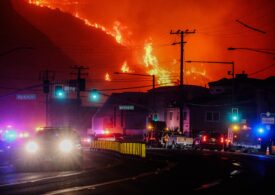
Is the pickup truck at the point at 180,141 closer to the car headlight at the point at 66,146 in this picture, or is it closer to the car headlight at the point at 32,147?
the car headlight at the point at 66,146

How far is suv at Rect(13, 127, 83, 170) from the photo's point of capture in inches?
1164

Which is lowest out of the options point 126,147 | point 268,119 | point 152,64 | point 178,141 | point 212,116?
point 126,147

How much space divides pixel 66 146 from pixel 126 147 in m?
15.9

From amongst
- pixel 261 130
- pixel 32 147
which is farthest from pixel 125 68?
pixel 32 147

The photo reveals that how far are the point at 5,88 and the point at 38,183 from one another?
128m

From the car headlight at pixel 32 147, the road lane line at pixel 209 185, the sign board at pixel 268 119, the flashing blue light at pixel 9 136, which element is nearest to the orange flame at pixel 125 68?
the sign board at pixel 268 119

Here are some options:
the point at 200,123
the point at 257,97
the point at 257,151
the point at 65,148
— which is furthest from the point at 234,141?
the point at 65,148

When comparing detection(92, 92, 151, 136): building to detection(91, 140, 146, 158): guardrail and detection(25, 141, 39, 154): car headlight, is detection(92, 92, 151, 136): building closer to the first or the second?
detection(91, 140, 146, 158): guardrail

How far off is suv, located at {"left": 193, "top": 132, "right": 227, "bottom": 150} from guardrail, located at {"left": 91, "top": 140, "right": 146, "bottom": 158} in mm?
10231

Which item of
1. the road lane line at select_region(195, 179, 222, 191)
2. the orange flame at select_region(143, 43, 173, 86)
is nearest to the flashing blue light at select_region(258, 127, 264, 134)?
the road lane line at select_region(195, 179, 222, 191)

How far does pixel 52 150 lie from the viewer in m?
29.9

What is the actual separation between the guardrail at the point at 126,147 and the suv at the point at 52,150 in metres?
11.2

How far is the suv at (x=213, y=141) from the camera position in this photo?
184 feet

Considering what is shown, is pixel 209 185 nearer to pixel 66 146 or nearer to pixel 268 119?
pixel 66 146
